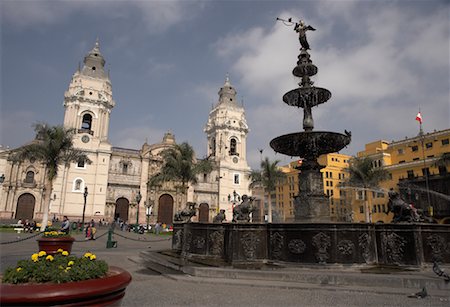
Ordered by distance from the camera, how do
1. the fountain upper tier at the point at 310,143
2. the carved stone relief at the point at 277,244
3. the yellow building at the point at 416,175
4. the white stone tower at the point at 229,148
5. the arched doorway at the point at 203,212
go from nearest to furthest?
the carved stone relief at the point at 277,244 < the fountain upper tier at the point at 310,143 < the yellow building at the point at 416,175 < the arched doorway at the point at 203,212 < the white stone tower at the point at 229,148

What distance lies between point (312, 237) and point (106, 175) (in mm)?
43934

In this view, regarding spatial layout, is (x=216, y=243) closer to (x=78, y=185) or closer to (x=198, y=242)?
(x=198, y=242)

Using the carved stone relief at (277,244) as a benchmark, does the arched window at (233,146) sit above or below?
above

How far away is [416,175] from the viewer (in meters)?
42.1

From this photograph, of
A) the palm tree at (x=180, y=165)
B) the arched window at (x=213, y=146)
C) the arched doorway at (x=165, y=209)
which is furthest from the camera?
the arched window at (x=213, y=146)

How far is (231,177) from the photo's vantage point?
56750 mm

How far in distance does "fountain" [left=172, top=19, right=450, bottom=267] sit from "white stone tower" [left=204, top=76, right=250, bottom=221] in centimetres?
4461

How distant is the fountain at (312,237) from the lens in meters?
7.87

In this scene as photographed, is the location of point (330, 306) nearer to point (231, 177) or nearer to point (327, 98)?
point (327, 98)

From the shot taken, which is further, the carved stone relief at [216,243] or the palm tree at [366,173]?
the palm tree at [366,173]

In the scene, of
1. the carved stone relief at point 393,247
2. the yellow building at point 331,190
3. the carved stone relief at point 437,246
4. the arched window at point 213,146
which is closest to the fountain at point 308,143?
the carved stone relief at point 393,247

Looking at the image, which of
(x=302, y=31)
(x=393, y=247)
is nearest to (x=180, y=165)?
(x=302, y=31)

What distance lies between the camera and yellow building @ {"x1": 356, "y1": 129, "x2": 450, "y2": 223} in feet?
120

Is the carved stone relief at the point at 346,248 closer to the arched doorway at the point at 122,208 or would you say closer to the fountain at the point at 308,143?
→ the fountain at the point at 308,143
